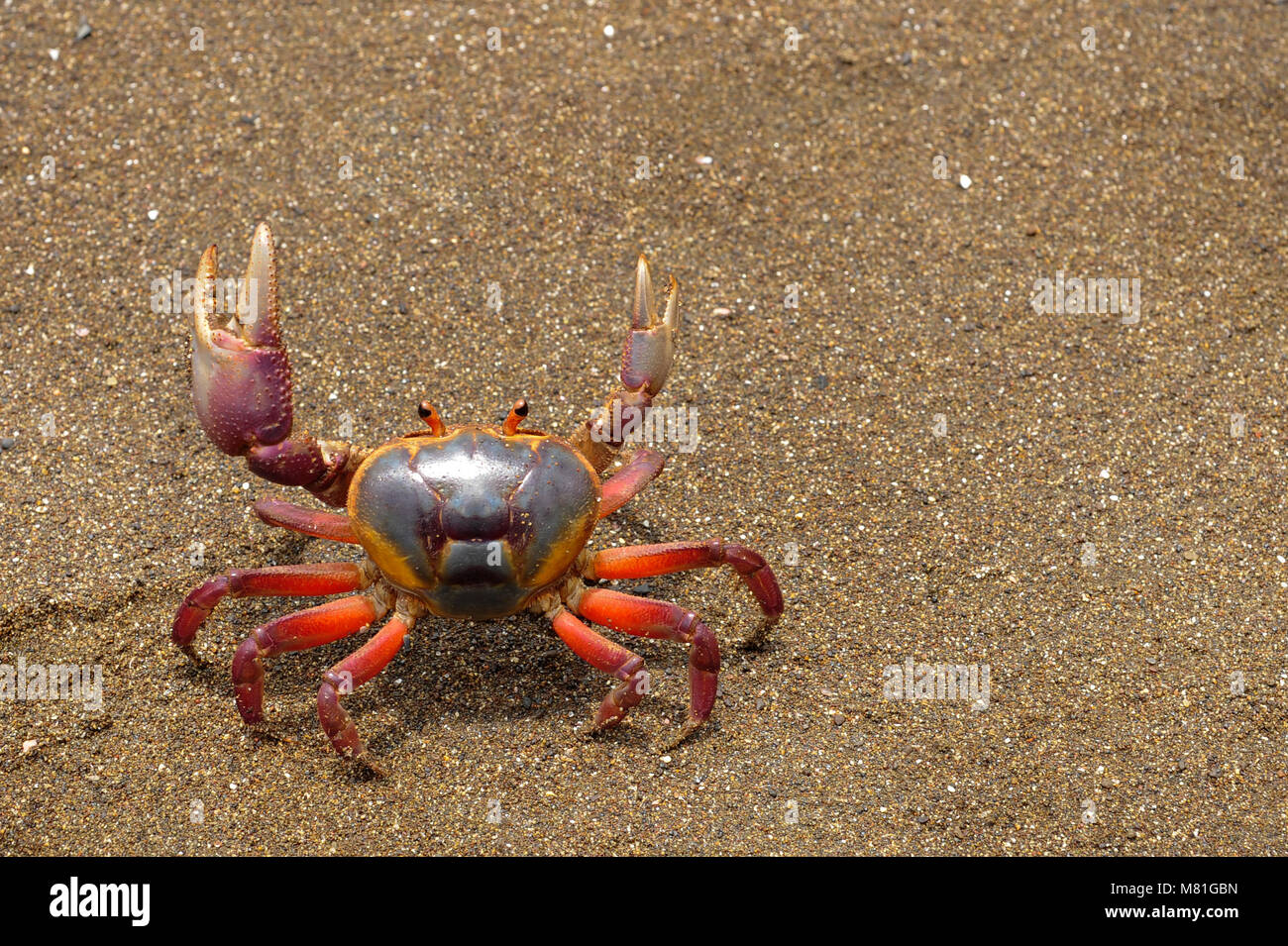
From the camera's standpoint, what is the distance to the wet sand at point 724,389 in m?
4.55

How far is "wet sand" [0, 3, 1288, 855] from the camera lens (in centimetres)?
455

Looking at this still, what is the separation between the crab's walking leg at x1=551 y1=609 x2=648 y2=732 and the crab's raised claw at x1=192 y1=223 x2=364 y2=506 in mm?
1012

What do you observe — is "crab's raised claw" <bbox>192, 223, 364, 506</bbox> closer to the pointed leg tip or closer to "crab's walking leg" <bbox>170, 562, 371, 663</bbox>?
"crab's walking leg" <bbox>170, 562, 371, 663</bbox>

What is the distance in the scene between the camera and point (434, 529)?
4.36 metres

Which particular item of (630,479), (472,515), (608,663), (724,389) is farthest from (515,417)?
(724,389)

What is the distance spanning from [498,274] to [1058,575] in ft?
9.16

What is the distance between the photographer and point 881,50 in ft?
23.4

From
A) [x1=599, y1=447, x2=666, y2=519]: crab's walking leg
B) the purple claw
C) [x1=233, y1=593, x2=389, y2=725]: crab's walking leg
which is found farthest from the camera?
[x1=599, y1=447, x2=666, y2=519]: crab's walking leg

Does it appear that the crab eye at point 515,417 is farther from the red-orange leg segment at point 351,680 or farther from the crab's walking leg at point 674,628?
the red-orange leg segment at point 351,680

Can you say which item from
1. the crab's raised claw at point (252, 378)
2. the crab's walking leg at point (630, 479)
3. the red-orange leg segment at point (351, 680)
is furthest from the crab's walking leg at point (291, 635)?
the crab's walking leg at point (630, 479)

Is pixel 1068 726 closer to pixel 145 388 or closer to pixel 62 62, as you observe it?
pixel 145 388

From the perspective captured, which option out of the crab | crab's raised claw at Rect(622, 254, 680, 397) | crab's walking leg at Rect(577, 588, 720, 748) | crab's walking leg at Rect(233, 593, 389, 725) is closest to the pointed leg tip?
the crab

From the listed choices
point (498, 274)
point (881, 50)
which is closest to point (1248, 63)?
point (881, 50)

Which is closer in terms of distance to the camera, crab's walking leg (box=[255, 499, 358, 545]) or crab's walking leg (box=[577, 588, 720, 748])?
crab's walking leg (box=[577, 588, 720, 748])
